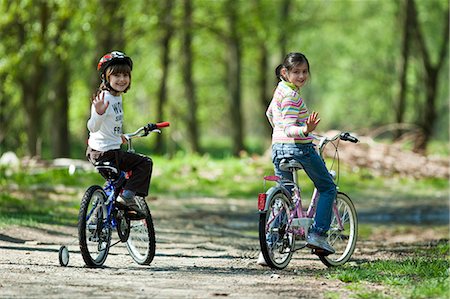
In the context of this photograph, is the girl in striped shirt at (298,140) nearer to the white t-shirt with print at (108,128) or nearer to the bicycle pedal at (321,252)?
the bicycle pedal at (321,252)

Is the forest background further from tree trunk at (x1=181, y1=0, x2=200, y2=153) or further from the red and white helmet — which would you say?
the red and white helmet

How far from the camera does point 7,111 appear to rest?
31938 millimetres

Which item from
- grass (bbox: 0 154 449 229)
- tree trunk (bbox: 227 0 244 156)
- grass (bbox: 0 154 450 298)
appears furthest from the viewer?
tree trunk (bbox: 227 0 244 156)

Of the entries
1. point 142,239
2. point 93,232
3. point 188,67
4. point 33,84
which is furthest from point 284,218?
point 188,67

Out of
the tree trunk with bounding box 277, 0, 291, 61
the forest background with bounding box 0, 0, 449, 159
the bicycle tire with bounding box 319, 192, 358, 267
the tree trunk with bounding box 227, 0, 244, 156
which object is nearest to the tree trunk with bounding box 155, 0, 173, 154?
the forest background with bounding box 0, 0, 449, 159

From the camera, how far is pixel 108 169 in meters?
8.20

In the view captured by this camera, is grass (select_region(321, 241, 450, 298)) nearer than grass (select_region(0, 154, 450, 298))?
Yes

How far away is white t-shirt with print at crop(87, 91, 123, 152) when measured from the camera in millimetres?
8125

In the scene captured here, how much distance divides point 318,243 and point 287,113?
124cm

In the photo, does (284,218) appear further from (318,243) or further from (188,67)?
(188,67)

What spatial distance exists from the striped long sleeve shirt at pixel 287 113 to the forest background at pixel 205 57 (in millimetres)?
11836

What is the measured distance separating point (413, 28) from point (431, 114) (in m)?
3.20

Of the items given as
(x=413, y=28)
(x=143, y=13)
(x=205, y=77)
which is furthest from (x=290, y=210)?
(x=205, y=77)

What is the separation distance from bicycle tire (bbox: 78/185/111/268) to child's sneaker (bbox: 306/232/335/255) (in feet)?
6.01
